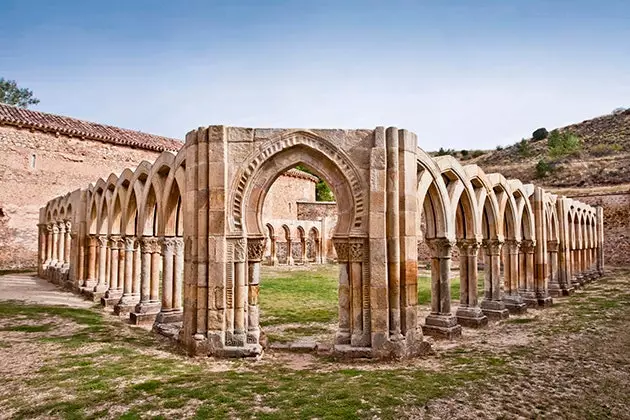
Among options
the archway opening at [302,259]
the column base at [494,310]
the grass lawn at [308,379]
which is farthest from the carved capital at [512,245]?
the archway opening at [302,259]

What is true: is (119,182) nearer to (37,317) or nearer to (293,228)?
(37,317)

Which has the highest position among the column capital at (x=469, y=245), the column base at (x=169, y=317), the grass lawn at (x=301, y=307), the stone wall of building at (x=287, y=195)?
the stone wall of building at (x=287, y=195)

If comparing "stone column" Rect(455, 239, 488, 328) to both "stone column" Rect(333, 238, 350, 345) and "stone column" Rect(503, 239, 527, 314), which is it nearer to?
"stone column" Rect(503, 239, 527, 314)

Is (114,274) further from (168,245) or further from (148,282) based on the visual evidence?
(168,245)

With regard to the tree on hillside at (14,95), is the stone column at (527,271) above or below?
below

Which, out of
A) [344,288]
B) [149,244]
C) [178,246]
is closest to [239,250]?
[344,288]

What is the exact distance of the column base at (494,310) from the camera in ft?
35.6

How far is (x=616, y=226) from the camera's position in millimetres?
29500

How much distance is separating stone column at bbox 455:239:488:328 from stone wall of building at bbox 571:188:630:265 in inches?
991

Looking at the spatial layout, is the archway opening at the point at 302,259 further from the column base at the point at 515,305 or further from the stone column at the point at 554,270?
the stone column at the point at 554,270

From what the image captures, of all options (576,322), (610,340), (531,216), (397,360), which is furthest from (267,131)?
(531,216)

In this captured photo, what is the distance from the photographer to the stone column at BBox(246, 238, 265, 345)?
7363mm

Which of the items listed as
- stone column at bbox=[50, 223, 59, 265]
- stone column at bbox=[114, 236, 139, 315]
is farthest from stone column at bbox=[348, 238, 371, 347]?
stone column at bbox=[50, 223, 59, 265]

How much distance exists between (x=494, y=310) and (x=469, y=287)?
5.09ft
